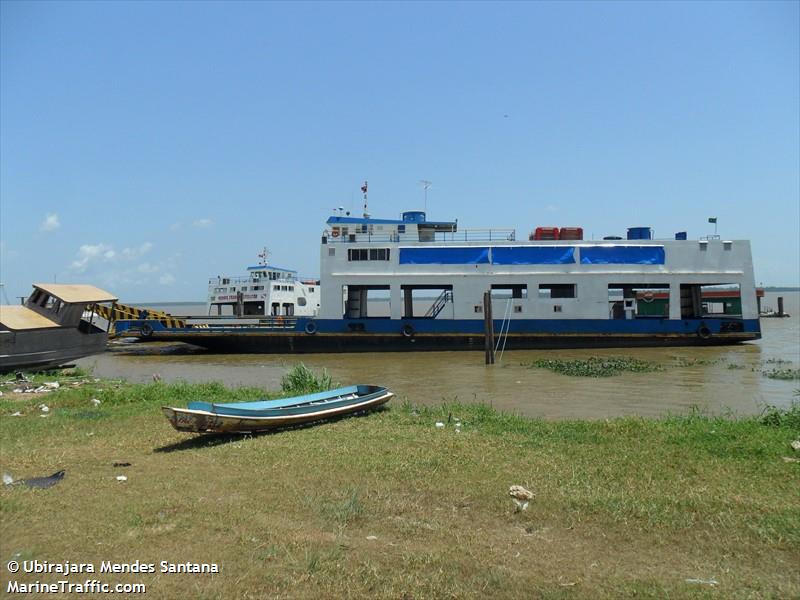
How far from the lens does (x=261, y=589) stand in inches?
134

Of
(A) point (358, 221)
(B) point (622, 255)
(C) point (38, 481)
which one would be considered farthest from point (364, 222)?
(C) point (38, 481)

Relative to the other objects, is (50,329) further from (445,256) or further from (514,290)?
(514,290)

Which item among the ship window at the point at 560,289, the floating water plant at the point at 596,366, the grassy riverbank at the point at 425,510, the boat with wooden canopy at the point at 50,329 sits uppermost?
the ship window at the point at 560,289

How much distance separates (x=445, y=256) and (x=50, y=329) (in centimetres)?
1641

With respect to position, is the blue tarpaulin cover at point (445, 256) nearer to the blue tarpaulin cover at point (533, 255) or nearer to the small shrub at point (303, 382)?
Answer: the blue tarpaulin cover at point (533, 255)

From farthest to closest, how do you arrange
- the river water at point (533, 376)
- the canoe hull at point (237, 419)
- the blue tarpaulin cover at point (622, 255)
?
the blue tarpaulin cover at point (622, 255)
the river water at point (533, 376)
the canoe hull at point (237, 419)

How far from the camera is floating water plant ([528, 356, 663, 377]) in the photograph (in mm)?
17375

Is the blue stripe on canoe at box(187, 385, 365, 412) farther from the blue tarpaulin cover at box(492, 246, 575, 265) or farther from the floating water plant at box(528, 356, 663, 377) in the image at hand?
the blue tarpaulin cover at box(492, 246, 575, 265)

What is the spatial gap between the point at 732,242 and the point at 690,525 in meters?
26.3

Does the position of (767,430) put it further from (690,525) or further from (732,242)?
(732,242)

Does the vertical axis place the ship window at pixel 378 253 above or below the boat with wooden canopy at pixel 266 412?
above

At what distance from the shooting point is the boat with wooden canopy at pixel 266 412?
23.5 feet

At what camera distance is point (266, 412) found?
8.13 metres

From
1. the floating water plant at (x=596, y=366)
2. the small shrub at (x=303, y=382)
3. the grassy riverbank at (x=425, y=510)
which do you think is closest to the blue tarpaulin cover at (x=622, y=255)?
the floating water plant at (x=596, y=366)
